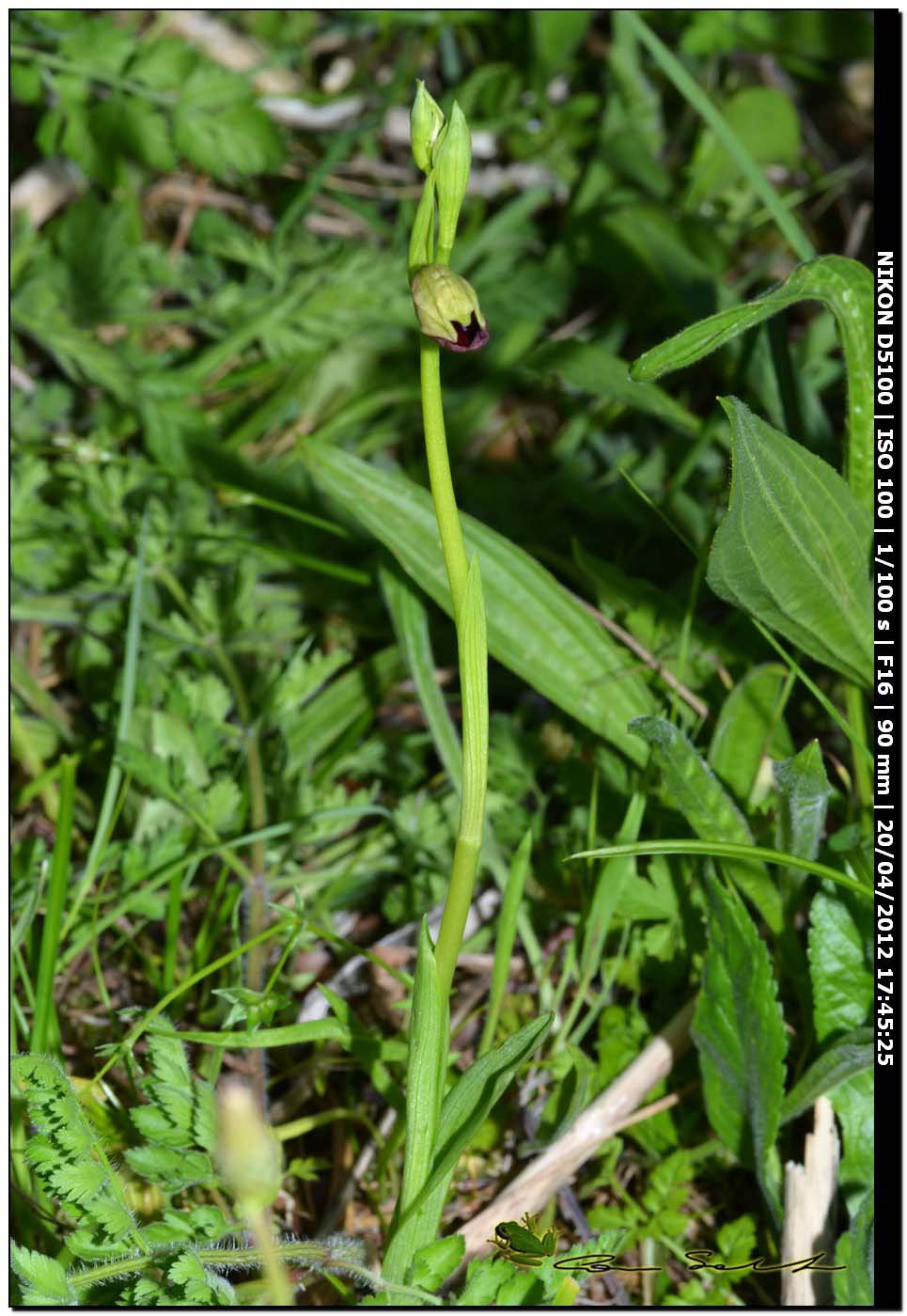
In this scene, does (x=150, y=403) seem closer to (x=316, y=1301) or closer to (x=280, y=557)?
(x=280, y=557)

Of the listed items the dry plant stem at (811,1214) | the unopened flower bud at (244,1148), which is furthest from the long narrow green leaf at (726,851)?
the unopened flower bud at (244,1148)

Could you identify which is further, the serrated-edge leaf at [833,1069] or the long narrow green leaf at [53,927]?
the long narrow green leaf at [53,927]

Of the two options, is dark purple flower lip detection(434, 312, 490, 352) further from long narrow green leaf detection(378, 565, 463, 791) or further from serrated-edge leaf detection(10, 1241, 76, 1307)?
serrated-edge leaf detection(10, 1241, 76, 1307)

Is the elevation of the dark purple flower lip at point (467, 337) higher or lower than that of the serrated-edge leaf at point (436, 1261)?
higher

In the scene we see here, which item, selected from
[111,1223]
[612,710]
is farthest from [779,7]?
[111,1223]

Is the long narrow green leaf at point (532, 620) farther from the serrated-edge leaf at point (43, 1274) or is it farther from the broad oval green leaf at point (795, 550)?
the serrated-edge leaf at point (43, 1274)

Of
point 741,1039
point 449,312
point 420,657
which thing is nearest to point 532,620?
point 420,657
